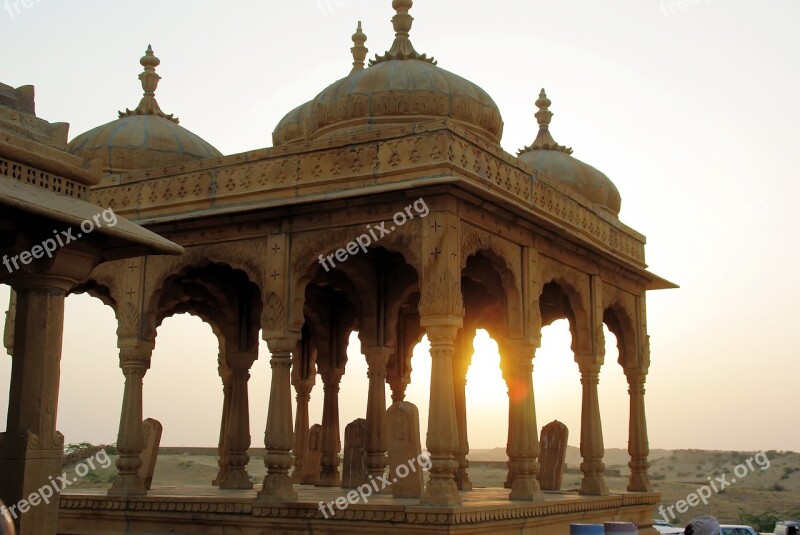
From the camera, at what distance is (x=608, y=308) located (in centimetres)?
1869

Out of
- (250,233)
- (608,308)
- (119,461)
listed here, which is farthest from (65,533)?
(608,308)

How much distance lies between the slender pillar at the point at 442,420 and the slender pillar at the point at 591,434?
4975mm

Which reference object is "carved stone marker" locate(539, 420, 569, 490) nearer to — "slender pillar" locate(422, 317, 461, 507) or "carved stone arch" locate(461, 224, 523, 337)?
"carved stone arch" locate(461, 224, 523, 337)

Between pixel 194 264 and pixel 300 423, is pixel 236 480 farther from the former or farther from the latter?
pixel 194 264

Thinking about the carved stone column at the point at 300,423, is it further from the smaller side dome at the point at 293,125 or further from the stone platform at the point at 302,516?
the smaller side dome at the point at 293,125

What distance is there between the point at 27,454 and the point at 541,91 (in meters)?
15.7

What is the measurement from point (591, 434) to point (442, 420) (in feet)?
17.3

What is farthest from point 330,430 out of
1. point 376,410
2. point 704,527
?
point 704,527

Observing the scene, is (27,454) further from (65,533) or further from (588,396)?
(588,396)

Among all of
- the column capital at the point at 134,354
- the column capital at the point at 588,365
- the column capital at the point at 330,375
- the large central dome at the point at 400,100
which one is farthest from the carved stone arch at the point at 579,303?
the column capital at the point at 134,354

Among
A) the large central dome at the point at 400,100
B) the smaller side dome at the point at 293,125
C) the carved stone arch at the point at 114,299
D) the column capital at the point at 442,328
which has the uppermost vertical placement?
the smaller side dome at the point at 293,125

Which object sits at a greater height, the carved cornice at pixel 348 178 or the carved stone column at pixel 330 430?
the carved cornice at pixel 348 178

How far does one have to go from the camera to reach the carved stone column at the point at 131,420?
14406 mm

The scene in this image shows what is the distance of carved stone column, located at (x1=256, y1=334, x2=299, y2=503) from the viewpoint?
13008 millimetres
